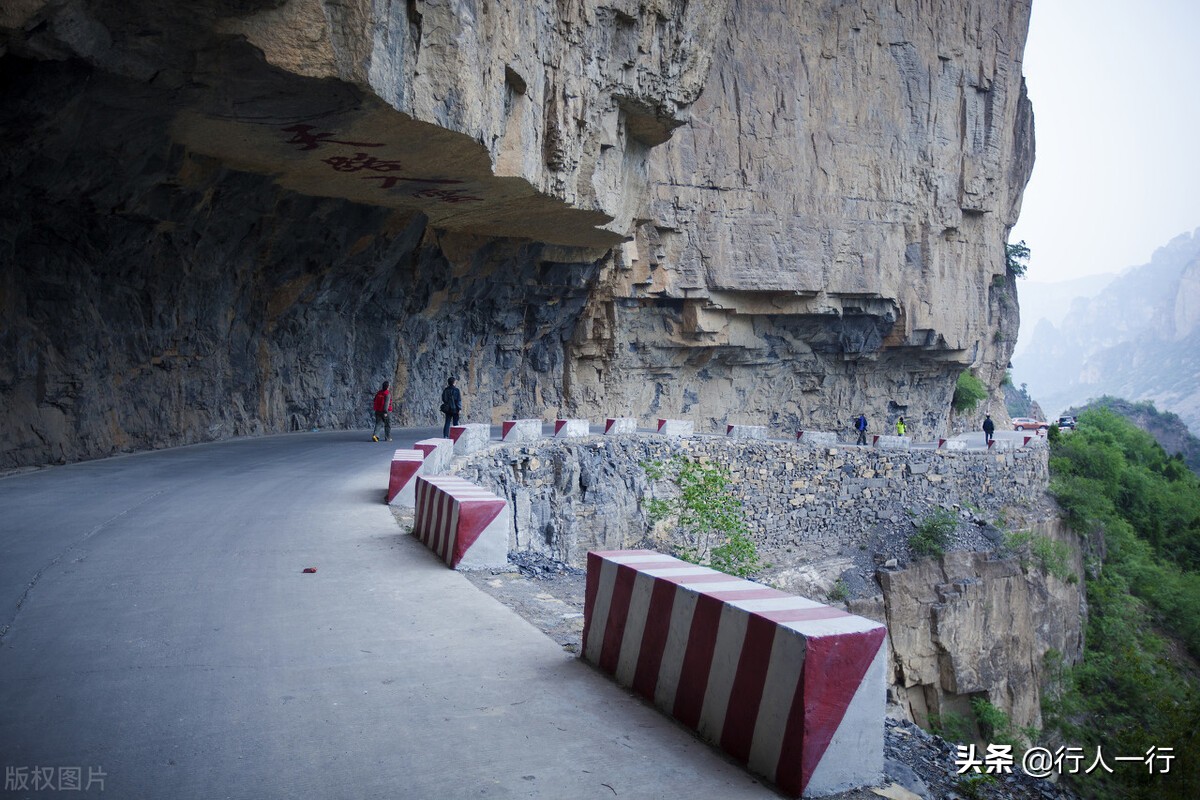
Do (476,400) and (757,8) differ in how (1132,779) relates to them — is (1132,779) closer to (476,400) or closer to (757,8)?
(476,400)

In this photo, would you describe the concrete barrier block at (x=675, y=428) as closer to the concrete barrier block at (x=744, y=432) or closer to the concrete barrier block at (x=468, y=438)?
the concrete barrier block at (x=744, y=432)

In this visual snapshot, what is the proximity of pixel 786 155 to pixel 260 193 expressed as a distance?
2220cm

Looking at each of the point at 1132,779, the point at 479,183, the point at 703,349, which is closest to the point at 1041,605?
the point at 1132,779

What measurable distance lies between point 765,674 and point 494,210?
17.2 m

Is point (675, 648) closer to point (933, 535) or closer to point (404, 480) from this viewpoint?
point (404, 480)

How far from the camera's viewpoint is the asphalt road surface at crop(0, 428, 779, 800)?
319 cm

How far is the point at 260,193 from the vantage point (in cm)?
1603

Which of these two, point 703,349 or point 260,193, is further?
point 703,349

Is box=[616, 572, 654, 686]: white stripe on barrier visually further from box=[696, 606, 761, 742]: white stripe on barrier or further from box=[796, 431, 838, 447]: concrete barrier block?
box=[796, 431, 838, 447]: concrete barrier block

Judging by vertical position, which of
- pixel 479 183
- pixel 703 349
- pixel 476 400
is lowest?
pixel 476 400

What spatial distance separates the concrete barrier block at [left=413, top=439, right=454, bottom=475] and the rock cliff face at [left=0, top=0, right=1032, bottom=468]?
4.83 meters

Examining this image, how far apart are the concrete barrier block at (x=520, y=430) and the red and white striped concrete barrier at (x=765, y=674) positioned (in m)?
13.7

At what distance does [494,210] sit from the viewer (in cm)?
1928

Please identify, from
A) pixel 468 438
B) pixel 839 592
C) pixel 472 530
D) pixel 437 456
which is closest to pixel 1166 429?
pixel 839 592
